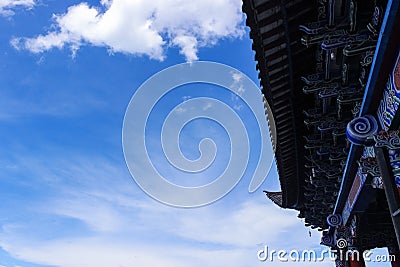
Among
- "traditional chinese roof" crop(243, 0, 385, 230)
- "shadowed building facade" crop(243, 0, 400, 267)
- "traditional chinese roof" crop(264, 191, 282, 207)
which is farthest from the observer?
"traditional chinese roof" crop(264, 191, 282, 207)

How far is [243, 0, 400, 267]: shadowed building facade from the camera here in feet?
14.4

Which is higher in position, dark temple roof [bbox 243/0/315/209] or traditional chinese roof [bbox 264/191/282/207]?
traditional chinese roof [bbox 264/191/282/207]

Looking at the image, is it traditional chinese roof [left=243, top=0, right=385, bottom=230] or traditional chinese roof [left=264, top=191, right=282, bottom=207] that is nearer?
traditional chinese roof [left=243, top=0, right=385, bottom=230]

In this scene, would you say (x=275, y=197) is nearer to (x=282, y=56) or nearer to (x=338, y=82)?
(x=338, y=82)

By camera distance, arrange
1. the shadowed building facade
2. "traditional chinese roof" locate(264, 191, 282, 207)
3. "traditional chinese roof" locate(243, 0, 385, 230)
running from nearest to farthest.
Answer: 1. the shadowed building facade
2. "traditional chinese roof" locate(243, 0, 385, 230)
3. "traditional chinese roof" locate(264, 191, 282, 207)

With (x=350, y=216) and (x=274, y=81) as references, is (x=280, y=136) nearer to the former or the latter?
(x=274, y=81)

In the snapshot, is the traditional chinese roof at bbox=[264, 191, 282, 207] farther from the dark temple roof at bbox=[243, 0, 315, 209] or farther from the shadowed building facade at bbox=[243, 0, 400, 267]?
the dark temple roof at bbox=[243, 0, 315, 209]

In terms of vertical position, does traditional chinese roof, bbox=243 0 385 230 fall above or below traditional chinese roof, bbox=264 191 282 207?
below

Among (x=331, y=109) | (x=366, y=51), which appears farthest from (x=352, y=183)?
(x=366, y=51)

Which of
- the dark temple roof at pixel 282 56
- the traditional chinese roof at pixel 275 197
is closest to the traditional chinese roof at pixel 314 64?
the dark temple roof at pixel 282 56

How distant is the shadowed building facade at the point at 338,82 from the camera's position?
14.4ft

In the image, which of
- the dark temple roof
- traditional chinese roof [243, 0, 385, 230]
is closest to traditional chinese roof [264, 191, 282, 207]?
traditional chinese roof [243, 0, 385, 230]

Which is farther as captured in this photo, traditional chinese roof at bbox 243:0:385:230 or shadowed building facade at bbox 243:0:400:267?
traditional chinese roof at bbox 243:0:385:230

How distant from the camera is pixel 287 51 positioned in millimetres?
5152
